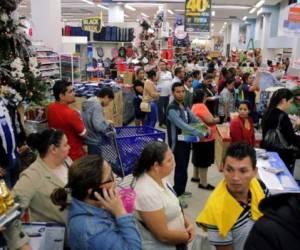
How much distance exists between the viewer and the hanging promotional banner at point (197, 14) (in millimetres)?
13938

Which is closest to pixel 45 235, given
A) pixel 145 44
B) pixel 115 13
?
pixel 145 44

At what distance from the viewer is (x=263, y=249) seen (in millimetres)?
1317

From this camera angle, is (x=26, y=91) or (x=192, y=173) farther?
(x=192, y=173)

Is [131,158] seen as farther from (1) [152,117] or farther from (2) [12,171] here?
(1) [152,117]

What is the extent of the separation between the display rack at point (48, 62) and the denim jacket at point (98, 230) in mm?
5830

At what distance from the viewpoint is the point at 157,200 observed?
2287mm

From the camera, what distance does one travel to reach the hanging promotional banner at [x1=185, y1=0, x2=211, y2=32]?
45.7 ft

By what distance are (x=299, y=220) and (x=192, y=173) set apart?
16.8 feet

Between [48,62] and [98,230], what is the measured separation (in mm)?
6412

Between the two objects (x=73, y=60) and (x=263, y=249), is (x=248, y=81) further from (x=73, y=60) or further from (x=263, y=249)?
(x=263, y=249)

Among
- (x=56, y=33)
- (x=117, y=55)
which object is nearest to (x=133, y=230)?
(x=56, y=33)

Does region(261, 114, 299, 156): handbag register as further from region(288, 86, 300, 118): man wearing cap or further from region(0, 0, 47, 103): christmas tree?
region(0, 0, 47, 103): christmas tree

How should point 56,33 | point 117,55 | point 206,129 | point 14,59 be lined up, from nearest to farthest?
point 14,59 → point 206,129 → point 56,33 → point 117,55

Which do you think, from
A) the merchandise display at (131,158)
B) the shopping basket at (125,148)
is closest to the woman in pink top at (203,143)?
the merchandise display at (131,158)
